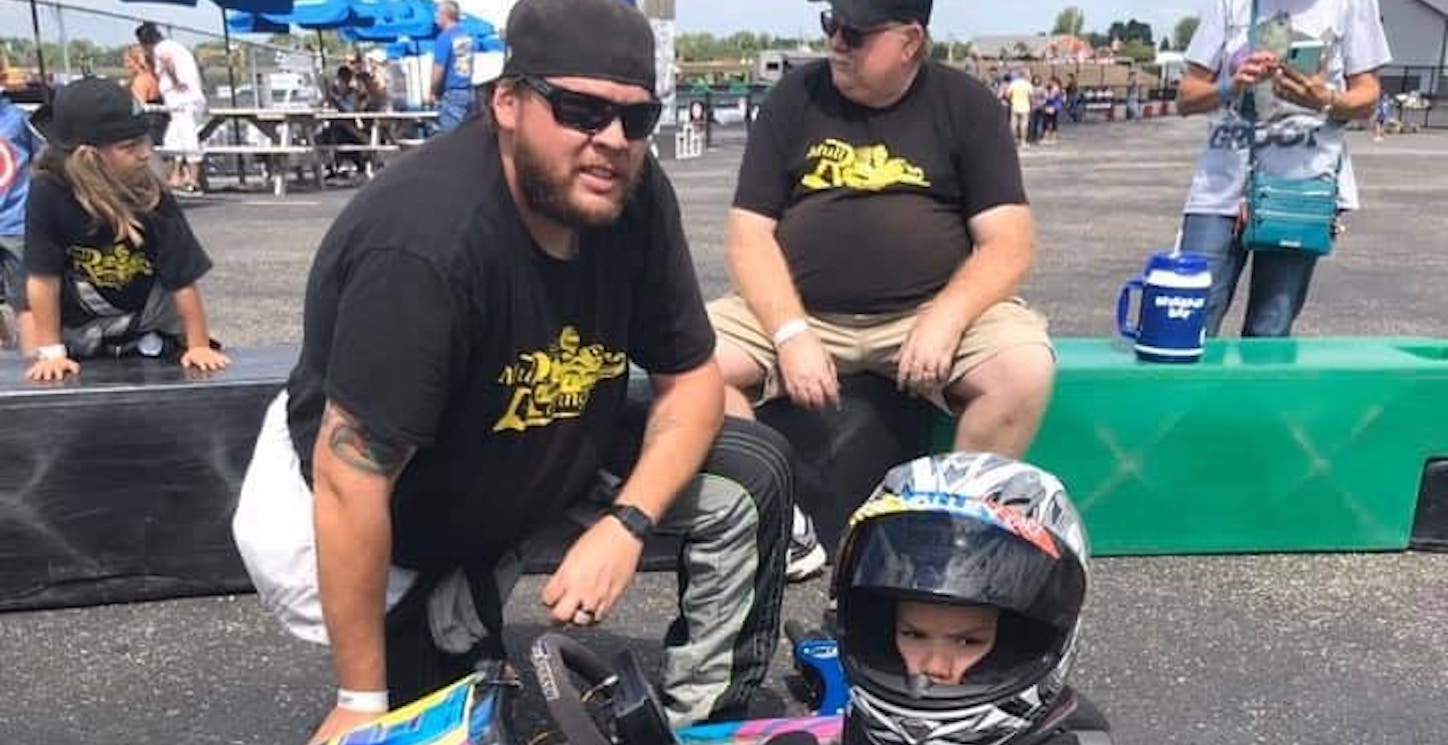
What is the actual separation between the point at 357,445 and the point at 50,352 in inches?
84.3

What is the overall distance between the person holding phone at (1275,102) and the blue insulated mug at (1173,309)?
0.38m

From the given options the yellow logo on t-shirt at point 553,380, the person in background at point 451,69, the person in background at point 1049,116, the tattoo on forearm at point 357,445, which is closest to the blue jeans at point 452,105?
the person in background at point 451,69

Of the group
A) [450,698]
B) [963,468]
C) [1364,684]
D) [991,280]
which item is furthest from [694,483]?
[1364,684]

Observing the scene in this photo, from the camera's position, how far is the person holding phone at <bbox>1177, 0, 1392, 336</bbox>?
4176 mm

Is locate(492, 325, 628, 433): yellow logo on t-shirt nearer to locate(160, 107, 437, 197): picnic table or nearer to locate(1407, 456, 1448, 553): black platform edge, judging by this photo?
locate(1407, 456, 1448, 553): black platform edge

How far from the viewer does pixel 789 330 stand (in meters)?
3.61

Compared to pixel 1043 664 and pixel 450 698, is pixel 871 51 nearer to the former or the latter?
pixel 1043 664

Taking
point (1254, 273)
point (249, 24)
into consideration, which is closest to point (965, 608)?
point (1254, 273)

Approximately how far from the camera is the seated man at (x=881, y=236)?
356cm

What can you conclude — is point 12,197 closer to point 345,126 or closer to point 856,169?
point 856,169

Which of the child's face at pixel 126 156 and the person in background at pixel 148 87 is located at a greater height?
the child's face at pixel 126 156

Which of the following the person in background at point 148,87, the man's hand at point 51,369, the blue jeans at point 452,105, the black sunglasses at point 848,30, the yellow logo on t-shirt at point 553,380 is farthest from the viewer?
the person in background at point 148,87

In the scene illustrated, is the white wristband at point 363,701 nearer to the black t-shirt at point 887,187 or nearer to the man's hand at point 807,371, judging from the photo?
the man's hand at point 807,371

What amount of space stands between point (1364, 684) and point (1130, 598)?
68 cm
